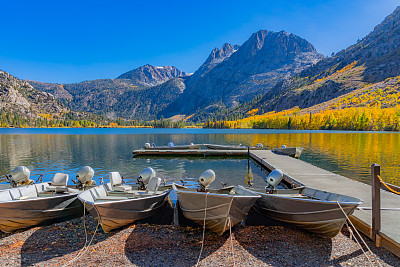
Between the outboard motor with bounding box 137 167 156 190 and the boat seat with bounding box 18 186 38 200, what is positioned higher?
the outboard motor with bounding box 137 167 156 190

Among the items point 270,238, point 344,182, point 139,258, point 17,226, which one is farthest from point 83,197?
point 344,182

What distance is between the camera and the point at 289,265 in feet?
23.9

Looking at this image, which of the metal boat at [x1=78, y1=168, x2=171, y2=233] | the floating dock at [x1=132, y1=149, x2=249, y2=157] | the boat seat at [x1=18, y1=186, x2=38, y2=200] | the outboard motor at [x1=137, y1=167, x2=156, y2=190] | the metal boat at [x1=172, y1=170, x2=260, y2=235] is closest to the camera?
the metal boat at [x1=172, y1=170, x2=260, y2=235]

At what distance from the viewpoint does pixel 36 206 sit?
9.81 meters

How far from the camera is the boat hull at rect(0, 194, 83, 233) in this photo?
365 inches

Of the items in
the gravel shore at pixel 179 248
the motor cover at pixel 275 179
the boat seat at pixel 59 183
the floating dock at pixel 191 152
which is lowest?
the floating dock at pixel 191 152

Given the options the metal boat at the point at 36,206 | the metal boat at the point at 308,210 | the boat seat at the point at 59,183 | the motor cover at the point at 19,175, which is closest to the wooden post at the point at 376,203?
the metal boat at the point at 308,210

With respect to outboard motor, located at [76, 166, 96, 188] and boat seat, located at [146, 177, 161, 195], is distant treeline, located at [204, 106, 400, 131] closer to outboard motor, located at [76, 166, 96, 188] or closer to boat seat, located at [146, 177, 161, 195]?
boat seat, located at [146, 177, 161, 195]

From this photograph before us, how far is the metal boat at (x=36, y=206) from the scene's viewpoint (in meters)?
9.34

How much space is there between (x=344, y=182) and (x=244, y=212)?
9150 mm

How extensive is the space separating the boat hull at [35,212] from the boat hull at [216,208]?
17.5ft

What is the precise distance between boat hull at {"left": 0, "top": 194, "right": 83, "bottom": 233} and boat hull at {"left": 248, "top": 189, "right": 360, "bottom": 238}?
8632 mm


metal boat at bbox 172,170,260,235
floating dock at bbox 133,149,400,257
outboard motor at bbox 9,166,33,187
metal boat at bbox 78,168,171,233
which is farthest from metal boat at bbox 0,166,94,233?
floating dock at bbox 133,149,400,257

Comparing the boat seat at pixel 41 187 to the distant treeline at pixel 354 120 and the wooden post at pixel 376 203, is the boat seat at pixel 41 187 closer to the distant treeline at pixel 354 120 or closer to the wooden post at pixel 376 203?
the wooden post at pixel 376 203
